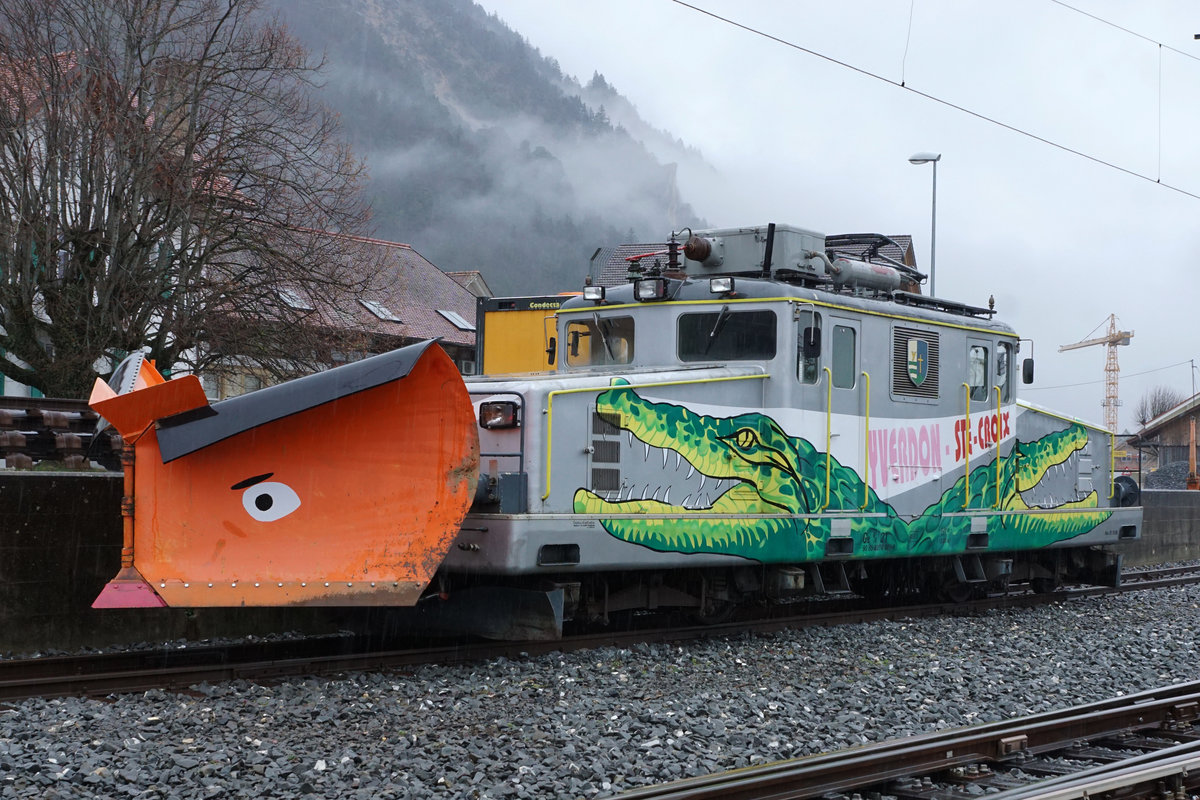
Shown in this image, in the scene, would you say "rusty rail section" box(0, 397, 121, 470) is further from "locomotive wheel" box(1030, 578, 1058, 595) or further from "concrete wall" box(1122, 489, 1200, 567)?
"concrete wall" box(1122, 489, 1200, 567)

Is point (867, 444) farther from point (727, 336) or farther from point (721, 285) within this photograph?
point (721, 285)

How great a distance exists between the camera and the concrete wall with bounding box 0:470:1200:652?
26.8 ft

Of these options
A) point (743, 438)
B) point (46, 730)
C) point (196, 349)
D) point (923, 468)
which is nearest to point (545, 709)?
point (46, 730)

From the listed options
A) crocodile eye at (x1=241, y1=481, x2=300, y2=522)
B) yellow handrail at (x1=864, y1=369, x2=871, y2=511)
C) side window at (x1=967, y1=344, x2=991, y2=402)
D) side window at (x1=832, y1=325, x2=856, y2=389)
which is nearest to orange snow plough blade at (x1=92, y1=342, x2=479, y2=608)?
crocodile eye at (x1=241, y1=481, x2=300, y2=522)

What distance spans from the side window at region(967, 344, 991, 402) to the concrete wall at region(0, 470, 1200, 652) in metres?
6.18

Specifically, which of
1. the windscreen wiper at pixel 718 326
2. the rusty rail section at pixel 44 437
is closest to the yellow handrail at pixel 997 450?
the windscreen wiper at pixel 718 326

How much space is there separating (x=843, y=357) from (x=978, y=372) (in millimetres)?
2363

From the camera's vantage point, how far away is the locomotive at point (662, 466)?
666cm

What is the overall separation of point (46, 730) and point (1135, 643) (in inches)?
329

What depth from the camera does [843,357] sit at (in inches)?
390

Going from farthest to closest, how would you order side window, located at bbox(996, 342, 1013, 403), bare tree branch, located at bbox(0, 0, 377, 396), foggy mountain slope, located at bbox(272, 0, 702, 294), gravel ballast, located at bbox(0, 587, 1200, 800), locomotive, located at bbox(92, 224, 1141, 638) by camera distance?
foggy mountain slope, located at bbox(272, 0, 702, 294) < bare tree branch, located at bbox(0, 0, 377, 396) < side window, located at bbox(996, 342, 1013, 403) < locomotive, located at bbox(92, 224, 1141, 638) < gravel ballast, located at bbox(0, 587, 1200, 800)

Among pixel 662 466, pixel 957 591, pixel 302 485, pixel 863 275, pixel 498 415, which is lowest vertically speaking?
pixel 957 591

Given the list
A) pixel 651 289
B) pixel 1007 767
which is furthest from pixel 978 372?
pixel 1007 767

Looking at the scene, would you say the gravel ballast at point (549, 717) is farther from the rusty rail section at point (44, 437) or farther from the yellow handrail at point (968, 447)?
the rusty rail section at point (44, 437)
